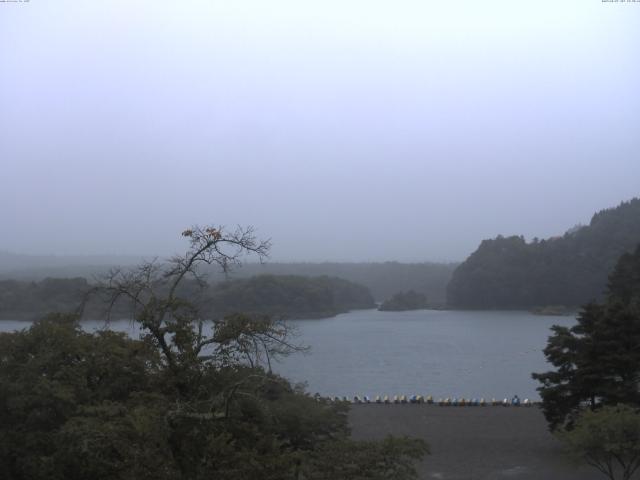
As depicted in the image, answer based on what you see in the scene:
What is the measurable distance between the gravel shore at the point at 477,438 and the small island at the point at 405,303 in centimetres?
4620

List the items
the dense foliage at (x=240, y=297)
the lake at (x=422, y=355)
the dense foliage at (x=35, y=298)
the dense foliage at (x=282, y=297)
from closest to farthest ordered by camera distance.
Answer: the lake at (x=422, y=355) → the dense foliage at (x=240, y=297) → the dense foliage at (x=35, y=298) → the dense foliage at (x=282, y=297)

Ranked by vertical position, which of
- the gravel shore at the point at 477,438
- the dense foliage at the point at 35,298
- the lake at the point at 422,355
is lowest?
the lake at the point at 422,355

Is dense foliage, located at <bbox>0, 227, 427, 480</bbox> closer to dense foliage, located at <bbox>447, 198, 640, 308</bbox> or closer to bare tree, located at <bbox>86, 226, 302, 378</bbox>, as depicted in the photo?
bare tree, located at <bbox>86, 226, 302, 378</bbox>

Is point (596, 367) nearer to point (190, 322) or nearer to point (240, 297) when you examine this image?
point (190, 322)

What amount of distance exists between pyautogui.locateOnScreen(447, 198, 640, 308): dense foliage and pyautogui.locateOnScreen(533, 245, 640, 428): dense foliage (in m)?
44.0

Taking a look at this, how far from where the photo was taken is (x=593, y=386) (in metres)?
12.6

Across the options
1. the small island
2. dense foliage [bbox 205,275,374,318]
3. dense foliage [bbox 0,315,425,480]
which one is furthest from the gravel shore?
the small island

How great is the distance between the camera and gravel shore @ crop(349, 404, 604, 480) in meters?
11.4

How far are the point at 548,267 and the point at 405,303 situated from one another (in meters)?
13.7

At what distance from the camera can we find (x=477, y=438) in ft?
46.4

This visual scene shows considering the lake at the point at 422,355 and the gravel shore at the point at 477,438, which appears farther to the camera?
the lake at the point at 422,355

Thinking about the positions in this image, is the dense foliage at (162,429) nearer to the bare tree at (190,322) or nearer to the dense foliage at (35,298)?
the bare tree at (190,322)

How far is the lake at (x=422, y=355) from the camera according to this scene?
24766mm

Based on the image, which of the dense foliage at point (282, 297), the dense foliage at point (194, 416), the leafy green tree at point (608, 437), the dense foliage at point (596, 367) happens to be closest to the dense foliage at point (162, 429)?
the dense foliage at point (194, 416)
